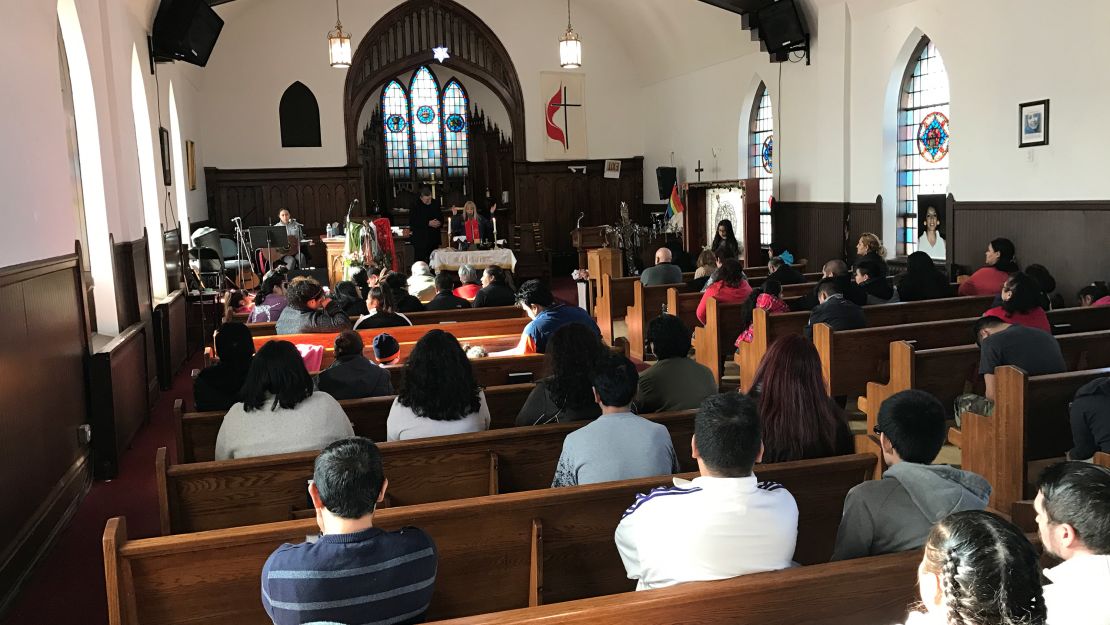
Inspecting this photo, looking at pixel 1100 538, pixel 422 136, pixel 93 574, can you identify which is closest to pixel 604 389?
pixel 1100 538

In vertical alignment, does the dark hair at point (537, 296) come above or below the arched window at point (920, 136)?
below

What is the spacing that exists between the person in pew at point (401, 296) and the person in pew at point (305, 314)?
4.28 feet

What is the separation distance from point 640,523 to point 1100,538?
1.06m

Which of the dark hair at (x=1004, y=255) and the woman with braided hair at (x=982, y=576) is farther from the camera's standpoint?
the dark hair at (x=1004, y=255)

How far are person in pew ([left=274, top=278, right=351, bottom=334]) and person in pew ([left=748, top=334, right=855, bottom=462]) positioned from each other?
140 inches

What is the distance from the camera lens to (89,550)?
4.42 metres

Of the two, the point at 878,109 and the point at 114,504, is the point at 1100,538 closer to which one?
the point at 114,504

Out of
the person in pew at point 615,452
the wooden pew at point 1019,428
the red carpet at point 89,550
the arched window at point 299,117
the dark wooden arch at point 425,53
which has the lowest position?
the red carpet at point 89,550

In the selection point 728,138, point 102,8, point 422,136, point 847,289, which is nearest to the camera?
point 847,289

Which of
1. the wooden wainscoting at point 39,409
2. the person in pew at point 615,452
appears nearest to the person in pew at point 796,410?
the person in pew at point 615,452

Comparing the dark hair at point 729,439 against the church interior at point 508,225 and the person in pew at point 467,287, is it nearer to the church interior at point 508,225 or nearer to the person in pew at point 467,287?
the church interior at point 508,225

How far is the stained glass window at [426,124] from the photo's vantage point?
60.6 feet

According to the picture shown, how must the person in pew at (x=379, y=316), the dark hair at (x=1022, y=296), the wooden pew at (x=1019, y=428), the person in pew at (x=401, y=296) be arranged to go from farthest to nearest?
the person in pew at (x=401, y=296), the person in pew at (x=379, y=316), the dark hair at (x=1022, y=296), the wooden pew at (x=1019, y=428)

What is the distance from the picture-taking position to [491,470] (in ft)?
11.8
